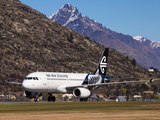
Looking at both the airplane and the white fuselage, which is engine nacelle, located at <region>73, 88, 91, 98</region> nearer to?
the airplane

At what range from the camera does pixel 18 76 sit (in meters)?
156

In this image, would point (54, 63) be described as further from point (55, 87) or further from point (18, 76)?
point (55, 87)

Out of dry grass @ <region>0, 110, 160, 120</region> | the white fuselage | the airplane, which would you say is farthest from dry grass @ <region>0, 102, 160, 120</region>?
the airplane

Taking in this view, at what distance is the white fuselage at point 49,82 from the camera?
1992 inches

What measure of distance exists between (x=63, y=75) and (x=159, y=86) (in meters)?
116

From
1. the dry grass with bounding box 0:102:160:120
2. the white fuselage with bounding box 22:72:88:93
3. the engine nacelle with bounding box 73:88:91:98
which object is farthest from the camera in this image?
the engine nacelle with bounding box 73:88:91:98

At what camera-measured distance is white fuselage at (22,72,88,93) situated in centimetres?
5061

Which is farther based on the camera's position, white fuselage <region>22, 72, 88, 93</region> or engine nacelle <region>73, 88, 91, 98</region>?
engine nacelle <region>73, 88, 91, 98</region>

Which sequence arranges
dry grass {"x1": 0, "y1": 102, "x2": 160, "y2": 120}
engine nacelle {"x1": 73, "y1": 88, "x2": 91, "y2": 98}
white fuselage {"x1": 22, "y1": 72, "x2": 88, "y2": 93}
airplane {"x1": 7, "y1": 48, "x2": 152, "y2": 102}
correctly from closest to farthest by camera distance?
1. dry grass {"x1": 0, "y1": 102, "x2": 160, "y2": 120}
2. white fuselage {"x1": 22, "y1": 72, "x2": 88, "y2": 93}
3. airplane {"x1": 7, "y1": 48, "x2": 152, "y2": 102}
4. engine nacelle {"x1": 73, "y1": 88, "x2": 91, "y2": 98}

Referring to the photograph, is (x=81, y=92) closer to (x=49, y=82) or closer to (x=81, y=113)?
(x=49, y=82)

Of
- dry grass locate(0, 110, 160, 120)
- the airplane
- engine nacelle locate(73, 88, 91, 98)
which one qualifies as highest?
the airplane

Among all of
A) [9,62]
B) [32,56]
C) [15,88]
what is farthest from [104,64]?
[32,56]

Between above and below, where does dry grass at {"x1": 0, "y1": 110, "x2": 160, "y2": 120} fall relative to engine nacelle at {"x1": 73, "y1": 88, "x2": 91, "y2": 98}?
below

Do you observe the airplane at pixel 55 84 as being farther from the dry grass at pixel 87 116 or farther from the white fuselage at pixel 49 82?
the dry grass at pixel 87 116
